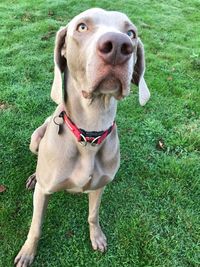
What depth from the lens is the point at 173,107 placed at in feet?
16.0

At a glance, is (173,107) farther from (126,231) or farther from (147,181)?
(126,231)

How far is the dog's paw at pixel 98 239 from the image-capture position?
3066 mm

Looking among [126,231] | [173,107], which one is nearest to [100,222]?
[126,231]

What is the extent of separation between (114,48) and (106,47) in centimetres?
4

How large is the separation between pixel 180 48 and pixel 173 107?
2.18 metres

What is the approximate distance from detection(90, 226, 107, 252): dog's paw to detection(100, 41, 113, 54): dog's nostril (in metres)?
1.77

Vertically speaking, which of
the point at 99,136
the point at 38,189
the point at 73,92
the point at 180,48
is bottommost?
the point at 180,48

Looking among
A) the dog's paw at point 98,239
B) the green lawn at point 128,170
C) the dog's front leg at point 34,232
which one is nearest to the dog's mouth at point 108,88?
the dog's front leg at point 34,232

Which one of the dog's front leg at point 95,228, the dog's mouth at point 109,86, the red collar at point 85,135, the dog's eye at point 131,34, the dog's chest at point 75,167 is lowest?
the dog's front leg at point 95,228

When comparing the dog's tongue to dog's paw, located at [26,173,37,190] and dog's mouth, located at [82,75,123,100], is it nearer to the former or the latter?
dog's mouth, located at [82,75,123,100]

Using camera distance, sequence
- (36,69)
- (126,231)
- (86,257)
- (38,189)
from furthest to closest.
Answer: (36,69)
(126,231)
(86,257)
(38,189)

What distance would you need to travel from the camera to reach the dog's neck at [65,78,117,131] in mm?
2268

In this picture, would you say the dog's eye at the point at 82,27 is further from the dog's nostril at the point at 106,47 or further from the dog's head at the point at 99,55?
the dog's nostril at the point at 106,47

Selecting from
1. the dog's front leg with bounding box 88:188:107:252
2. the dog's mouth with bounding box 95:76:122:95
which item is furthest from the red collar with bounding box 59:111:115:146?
the dog's front leg with bounding box 88:188:107:252
